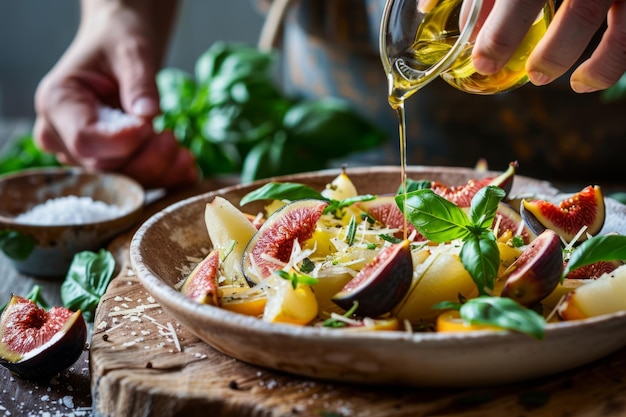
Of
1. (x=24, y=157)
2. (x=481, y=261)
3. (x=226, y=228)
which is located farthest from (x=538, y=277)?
(x=24, y=157)

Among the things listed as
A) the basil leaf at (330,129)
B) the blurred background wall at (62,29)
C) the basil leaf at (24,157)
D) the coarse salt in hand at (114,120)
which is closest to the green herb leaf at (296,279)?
the coarse salt in hand at (114,120)

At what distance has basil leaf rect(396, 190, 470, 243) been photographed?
6.07 ft

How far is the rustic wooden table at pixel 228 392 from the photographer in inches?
59.1

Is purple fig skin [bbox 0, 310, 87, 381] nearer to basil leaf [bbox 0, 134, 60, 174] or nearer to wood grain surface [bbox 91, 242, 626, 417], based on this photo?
wood grain surface [bbox 91, 242, 626, 417]

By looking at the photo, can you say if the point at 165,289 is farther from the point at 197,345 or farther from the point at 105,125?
the point at 105,125

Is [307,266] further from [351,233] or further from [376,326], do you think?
[376,326]

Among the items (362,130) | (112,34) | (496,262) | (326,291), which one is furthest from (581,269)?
(112,34)

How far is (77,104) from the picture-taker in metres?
3.14

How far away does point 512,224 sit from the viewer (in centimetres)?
215

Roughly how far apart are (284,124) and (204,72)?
543 millimetres

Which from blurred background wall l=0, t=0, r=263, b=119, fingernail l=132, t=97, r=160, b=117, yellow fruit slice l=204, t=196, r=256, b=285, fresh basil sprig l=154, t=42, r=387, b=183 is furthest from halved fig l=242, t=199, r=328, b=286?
blurred background wall l=0, t=0, r=263, b=119

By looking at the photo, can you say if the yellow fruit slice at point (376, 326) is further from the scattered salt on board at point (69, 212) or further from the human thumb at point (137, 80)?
the human thumb at point (137, 80)

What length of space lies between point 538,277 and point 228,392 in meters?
0.67

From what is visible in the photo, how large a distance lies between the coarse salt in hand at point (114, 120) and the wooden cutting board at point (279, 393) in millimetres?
1499
